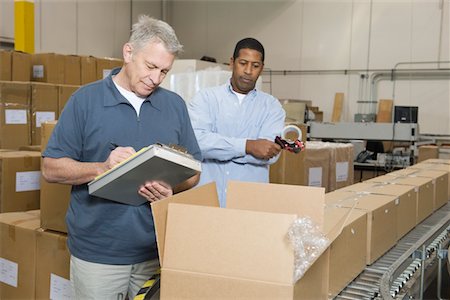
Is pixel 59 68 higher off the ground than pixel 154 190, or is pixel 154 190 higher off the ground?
pixel 59 68

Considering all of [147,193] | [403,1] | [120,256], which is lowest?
[120,256]

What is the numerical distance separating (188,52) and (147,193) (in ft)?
28.6

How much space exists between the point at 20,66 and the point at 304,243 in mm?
3641

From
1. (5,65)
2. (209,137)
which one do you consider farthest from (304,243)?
(5,65)

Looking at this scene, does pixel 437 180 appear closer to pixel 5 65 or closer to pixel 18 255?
pixel 18 255

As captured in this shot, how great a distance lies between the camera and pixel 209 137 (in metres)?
2.09

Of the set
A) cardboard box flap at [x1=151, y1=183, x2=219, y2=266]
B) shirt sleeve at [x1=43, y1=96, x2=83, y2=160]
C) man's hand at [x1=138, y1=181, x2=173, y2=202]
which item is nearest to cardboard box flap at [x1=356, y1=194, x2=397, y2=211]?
cardboard box flap at [x1=151, y1=183, x2=219, y2=266]

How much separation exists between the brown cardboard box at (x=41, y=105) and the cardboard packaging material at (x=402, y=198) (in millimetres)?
2247

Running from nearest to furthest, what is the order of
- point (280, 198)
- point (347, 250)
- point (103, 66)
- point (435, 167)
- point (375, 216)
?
point (280, 198), point (347, 250), point (375, 216), point (435, 167), point (103, 66)

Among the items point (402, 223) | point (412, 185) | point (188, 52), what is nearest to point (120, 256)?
point (402, 223)

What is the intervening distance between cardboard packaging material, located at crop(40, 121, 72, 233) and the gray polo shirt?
55 cm

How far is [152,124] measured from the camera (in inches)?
58.8

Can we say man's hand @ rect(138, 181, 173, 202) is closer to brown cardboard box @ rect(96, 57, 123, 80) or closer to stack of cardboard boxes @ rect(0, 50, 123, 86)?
stack of cardboard boxes @ rect(0, 50, 123, 86)

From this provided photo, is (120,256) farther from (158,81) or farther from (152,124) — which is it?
(158,81)
